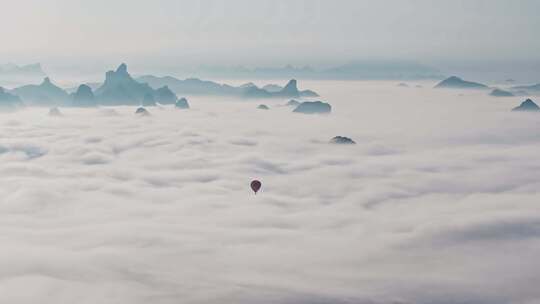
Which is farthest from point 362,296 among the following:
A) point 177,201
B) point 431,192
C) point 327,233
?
point 431,192

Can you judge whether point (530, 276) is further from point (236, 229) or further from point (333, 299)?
point (236, 229)

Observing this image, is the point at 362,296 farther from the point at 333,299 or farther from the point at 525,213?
the point at 525,213

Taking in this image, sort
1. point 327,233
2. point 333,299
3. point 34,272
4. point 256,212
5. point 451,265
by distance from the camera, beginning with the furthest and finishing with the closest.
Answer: point 256,212 → point 327,233 → point 451,265 → point 34,272 → point 333,299

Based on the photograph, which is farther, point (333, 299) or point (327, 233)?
point (327, 233)

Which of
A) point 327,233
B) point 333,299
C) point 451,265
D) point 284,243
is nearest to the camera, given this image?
point 333,299

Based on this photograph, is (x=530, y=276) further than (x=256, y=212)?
No

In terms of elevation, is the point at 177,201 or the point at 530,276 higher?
the point at 177,201

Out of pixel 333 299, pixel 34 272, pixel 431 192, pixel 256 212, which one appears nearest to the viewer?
pixel 333 299

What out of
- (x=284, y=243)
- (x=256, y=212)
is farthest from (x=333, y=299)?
(x=256, y=212)

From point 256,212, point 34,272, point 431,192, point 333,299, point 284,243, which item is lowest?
point 333,299
